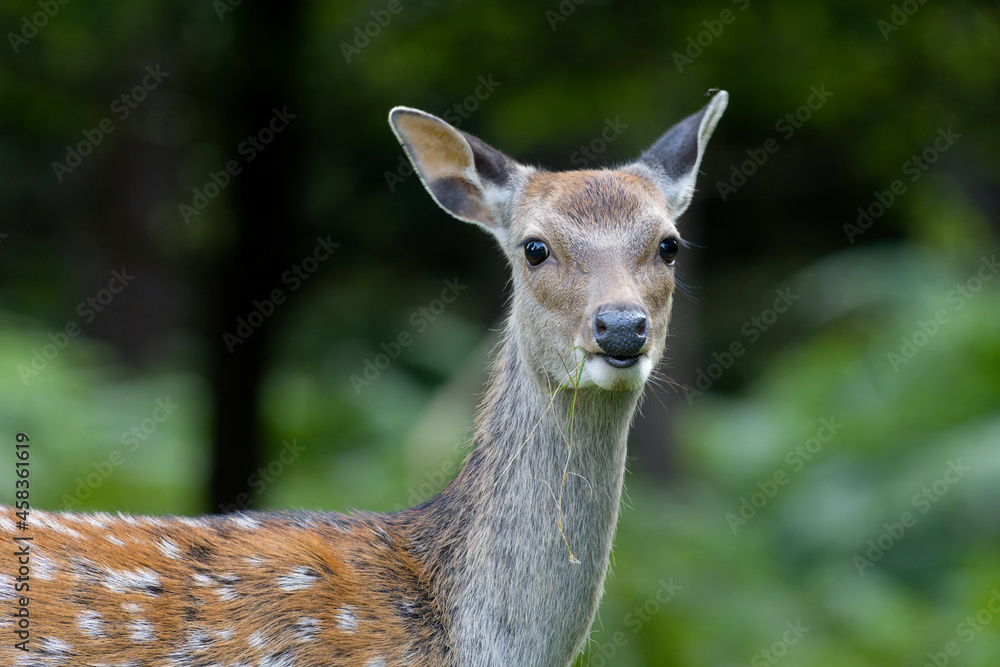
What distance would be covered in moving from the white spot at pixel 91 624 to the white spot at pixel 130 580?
0.32 feet

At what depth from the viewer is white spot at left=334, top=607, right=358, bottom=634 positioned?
11.5 feet

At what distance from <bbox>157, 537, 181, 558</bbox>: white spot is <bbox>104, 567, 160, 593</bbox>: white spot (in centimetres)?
10

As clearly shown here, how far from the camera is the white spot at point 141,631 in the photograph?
330cm

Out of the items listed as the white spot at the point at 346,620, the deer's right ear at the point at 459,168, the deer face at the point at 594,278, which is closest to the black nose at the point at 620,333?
the deer face at the point at 594,278

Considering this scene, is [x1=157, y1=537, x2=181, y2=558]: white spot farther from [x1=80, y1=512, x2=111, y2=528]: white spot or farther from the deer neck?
the deer neck

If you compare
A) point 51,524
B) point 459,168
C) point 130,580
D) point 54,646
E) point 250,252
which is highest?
point 459,168

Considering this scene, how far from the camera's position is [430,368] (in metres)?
10.9

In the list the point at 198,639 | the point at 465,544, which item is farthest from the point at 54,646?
the point at 465,544

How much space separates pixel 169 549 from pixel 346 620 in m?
0.63

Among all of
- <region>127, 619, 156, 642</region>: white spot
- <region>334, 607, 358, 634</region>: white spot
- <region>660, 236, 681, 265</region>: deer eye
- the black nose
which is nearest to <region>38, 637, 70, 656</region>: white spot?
<region>127, 619, 156, 642</region>: white spot

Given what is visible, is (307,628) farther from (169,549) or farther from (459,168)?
(459,168)

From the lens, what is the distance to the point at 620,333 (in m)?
3.42

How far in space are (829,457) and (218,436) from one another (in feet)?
15.6

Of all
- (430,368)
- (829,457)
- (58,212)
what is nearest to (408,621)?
(829,457)
